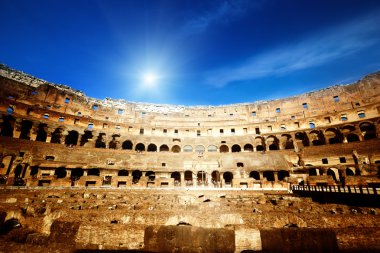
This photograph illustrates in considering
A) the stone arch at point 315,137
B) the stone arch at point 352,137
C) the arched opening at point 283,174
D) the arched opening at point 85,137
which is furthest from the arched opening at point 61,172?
the stone arch at point 352,137

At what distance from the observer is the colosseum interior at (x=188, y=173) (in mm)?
4430

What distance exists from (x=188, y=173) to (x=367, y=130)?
93.5 feet

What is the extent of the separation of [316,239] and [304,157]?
26.7 m

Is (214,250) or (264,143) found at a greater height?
(264,143)

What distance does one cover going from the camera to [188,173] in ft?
102

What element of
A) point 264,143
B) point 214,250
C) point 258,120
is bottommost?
point 214,250

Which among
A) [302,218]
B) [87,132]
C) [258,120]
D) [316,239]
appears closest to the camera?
[316,239]

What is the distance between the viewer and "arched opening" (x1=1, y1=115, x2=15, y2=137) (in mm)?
25362

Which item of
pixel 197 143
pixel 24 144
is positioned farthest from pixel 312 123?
pixel 24 144

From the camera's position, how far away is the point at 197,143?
115ft

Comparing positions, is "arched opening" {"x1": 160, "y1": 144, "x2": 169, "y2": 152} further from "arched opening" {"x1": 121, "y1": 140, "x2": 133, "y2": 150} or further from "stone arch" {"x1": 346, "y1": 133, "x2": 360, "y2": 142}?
"stone arch" {"x1": 346, "y1": 133, "x2": 360, "y2": 142}

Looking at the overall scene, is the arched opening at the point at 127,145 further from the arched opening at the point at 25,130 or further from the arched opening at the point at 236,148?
the arched opening at the point at 236,148

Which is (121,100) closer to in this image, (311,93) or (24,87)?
(24,87)

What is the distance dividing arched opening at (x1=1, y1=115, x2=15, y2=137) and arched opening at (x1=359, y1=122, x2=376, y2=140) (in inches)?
1998
